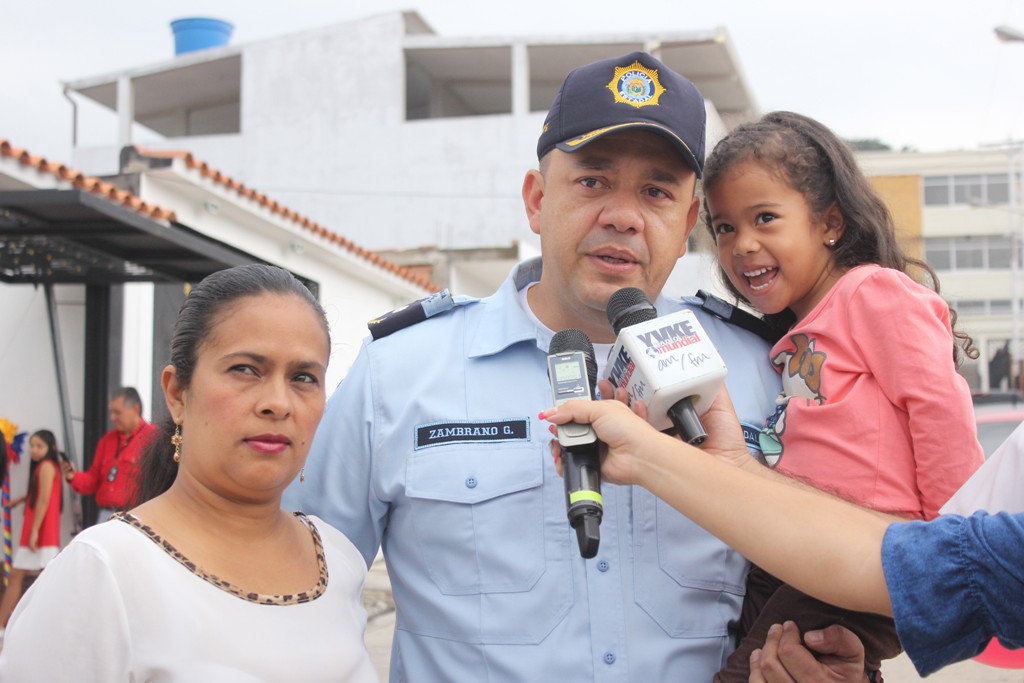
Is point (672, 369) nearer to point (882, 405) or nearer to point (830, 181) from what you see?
point (882, 405)

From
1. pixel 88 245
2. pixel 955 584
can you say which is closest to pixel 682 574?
pixel 955 584

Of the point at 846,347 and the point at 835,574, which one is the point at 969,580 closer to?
the point at 835,574

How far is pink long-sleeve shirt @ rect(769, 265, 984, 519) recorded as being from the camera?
2.12m

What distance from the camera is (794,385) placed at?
2432mm

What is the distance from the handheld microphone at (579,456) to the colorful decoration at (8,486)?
648 cm

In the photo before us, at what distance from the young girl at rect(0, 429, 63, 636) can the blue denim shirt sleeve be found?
711cm

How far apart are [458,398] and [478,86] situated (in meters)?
20.7

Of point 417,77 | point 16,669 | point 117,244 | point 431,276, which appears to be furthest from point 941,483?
point 417,77

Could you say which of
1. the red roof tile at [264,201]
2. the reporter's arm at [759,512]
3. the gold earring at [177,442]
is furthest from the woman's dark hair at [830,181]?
the red roof tile at [264,201]

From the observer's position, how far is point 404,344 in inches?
99.0

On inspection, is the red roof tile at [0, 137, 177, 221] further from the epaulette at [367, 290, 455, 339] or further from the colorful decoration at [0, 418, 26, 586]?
the epaulette at [367, 290, 455, 339]

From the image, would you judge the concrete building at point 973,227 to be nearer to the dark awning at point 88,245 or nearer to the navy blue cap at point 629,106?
the dark awning at point 88,245

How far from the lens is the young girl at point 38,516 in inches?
287

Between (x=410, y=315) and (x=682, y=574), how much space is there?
3.12 ft
